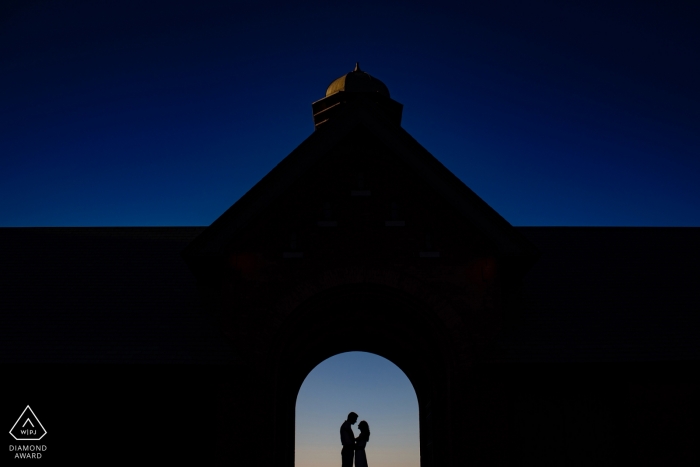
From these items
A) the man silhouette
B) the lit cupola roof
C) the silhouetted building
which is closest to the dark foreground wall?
the silhouetted building

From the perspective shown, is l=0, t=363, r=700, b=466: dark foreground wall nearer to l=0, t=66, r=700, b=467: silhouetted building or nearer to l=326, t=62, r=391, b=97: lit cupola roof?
l=0, t=66, r=700, b=467: silhouetted building

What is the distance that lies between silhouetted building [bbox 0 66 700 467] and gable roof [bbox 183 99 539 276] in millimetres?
34

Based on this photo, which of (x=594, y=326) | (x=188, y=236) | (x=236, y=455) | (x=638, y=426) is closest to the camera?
(x=236, y=455)

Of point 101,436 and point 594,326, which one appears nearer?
point 101,436

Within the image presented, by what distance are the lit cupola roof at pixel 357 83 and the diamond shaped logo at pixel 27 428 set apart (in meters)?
14.3

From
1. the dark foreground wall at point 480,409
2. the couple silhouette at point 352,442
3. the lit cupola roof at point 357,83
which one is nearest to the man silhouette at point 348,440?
the couple silhouette at point 352,442

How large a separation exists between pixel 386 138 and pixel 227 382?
6852mm

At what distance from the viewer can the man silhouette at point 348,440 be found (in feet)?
58.7

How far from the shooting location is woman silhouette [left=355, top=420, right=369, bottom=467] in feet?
58.5

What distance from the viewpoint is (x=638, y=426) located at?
16.1 m

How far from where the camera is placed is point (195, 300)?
58.7ft

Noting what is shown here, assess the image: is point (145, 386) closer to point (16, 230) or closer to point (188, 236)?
point (188, 236)

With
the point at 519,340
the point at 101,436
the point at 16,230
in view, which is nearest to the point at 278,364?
the point at 101,436

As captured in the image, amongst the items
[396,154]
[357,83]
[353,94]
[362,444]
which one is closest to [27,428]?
[362,444]
